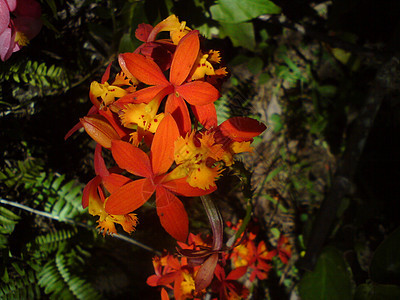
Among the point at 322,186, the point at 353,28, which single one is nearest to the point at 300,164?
the point at 322,186

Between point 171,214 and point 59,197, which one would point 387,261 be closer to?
point 171,214

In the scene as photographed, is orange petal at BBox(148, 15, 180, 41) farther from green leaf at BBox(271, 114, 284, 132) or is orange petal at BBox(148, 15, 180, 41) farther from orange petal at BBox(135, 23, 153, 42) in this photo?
green leaf at BBox(271, 114, 284, 132)

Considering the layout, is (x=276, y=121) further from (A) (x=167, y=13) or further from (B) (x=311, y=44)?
(A) (x=167, y=13)

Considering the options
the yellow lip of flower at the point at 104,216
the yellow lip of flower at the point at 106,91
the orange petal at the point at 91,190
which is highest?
the yellow lip of flower at the point at 106,91

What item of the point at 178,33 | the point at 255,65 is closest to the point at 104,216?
the point at 178,33

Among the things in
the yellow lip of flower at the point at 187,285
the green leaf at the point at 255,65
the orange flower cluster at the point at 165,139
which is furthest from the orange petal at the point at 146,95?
the green leaf at the point at 255,65

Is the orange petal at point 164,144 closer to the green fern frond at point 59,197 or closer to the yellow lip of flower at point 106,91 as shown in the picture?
the yellow lip of flower at point 106,91

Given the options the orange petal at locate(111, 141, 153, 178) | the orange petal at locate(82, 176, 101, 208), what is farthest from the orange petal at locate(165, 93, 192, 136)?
the orange petal at locate(82, 176, 101, 208)
